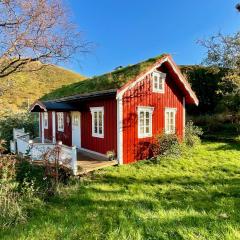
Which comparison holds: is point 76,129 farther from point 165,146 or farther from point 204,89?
point 204,89

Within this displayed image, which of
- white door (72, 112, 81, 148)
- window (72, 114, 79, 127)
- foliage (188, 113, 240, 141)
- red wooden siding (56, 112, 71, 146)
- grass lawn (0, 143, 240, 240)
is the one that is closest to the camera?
grass lawn (0, 143, 240, 240)

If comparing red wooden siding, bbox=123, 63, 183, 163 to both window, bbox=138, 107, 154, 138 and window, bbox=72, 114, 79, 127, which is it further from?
window, bbox=72, 114, 79, 127

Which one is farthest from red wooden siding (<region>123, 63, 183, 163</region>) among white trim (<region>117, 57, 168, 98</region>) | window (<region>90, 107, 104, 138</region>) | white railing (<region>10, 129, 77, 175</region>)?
white railing (<region>10, 129, 77, 175</region>)

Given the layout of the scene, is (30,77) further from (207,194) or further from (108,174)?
(207,194)

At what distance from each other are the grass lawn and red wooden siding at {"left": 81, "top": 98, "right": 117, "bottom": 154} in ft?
5.29

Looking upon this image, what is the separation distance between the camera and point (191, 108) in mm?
26312

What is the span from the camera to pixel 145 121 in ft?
43.9

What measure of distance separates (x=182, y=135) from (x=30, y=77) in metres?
9.61

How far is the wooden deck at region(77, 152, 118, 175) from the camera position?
10631 mm

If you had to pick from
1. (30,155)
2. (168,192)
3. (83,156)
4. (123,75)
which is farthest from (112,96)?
(168,192)

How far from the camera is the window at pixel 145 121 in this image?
13084 millimetres

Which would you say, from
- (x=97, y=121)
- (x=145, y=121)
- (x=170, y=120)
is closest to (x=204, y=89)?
(x=170, y=120)

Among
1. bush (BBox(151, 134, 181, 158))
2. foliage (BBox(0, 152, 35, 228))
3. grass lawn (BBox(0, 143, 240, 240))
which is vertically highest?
bush (BBox(151, 134, 181, 158))

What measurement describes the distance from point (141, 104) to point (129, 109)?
91 cm
